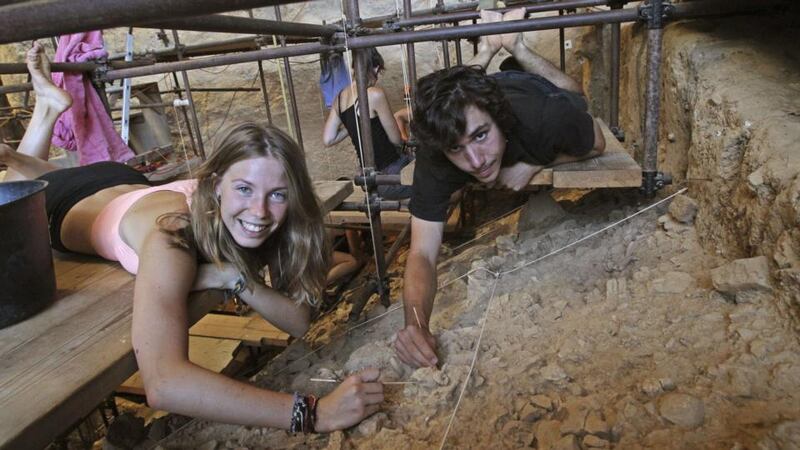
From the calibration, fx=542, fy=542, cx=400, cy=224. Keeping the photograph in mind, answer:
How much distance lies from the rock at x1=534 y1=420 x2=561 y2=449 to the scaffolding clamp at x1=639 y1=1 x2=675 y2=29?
152cm

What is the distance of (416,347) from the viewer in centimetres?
189

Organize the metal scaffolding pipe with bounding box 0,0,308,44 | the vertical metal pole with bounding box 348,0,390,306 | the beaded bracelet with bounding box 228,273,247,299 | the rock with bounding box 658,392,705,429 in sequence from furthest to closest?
the vertical metal pole with bounding box 348,0,390,306 < the beaded bracelet with bounding box 228,273,247,299 < the rock with bounding box 658,392,705,429 < the metal scaffolding pipe with bounding box 0,0,308,44

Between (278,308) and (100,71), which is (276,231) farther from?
(100,71)

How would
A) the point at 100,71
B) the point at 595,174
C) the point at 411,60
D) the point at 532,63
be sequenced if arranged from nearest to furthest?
the point at 595,174
the point at 532,63
the point at 100,71
the point at 411,60

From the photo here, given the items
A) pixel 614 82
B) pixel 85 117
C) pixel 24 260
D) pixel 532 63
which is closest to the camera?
pixel 24 260

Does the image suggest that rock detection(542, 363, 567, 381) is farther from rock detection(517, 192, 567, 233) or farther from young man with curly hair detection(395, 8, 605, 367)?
rock detection(517, 192, 567, 233)

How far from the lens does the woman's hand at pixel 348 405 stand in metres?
1.63

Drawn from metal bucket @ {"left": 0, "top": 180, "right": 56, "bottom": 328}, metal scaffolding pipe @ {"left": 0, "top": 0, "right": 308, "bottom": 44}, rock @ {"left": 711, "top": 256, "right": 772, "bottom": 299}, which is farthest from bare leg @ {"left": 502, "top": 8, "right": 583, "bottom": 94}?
metal scaffolding pipe @ {"left": 0, "top": 0, "right": 308, "bottom": 44}

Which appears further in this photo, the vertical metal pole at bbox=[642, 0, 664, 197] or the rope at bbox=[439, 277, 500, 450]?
the vertical metal pole at bbox=[642, 0, 664, 197]

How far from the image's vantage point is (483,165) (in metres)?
2.12

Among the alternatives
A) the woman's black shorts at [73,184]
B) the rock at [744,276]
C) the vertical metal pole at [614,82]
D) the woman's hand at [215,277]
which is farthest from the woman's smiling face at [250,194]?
the vertical metal pole at [614,82]

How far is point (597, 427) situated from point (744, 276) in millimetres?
676

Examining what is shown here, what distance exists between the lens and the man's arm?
1890 millimetres

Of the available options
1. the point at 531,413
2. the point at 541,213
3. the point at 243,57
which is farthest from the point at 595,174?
the point at 243,57
